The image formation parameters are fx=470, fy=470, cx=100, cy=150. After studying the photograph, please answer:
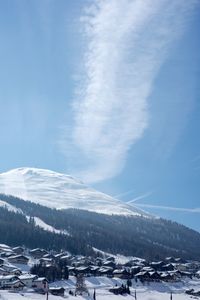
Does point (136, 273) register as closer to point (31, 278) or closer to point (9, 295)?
point (31, 278)

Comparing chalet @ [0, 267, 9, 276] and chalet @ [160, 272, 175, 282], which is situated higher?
chalet @ [160, 272, 175, 282]

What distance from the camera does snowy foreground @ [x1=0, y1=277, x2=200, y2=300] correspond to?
2864 inches

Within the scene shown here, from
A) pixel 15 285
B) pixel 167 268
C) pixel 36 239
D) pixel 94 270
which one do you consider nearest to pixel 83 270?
pixel 94 270

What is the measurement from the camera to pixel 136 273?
111375 millimetres

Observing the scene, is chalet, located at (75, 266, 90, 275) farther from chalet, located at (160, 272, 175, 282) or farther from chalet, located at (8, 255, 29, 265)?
chalet, located at (160, 272, 175, 282)

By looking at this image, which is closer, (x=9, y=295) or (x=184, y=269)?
(x=9, y=295)

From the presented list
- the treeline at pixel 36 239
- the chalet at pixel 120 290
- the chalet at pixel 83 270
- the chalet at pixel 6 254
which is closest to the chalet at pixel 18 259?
the chalet at pixel 6 254

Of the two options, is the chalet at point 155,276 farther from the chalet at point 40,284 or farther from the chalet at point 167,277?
the chalet at point 40,284

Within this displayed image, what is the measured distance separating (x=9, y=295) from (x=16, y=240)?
6848cm

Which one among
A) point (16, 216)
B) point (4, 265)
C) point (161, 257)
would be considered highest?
point (16, 216)

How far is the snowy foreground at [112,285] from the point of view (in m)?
72.8

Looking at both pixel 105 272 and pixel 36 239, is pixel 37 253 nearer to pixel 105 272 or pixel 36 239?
pixel 36 239

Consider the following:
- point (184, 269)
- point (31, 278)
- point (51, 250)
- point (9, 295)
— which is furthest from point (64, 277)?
point (184, 269)

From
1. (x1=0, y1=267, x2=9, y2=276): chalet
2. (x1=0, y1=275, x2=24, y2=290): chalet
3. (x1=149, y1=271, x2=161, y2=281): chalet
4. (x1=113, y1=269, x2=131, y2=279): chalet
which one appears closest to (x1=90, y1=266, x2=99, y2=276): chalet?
(x1=113, y1=269, x2=131, y2=279): chalet
